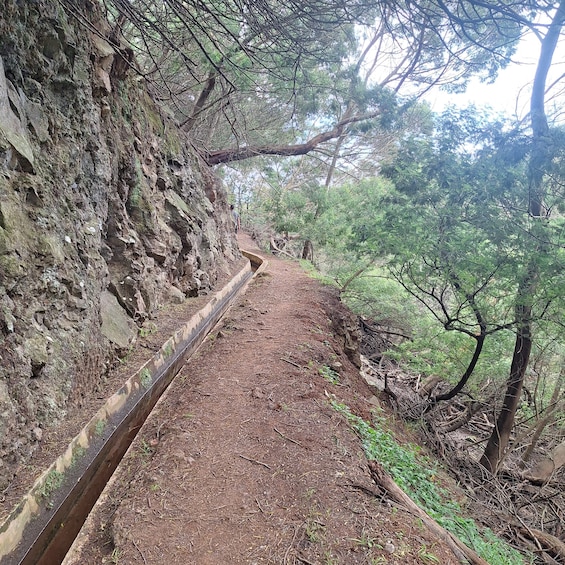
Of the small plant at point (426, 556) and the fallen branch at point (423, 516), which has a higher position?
the small plant at point (426, 556)

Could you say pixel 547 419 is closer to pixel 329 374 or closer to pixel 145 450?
pixel 329 374

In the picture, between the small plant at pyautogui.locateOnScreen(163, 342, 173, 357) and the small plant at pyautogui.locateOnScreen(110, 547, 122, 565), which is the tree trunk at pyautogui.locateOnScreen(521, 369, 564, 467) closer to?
the small plant at pyautogui.locateOnScreen(163, 342, 173, 357)

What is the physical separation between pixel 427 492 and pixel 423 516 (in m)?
0.82

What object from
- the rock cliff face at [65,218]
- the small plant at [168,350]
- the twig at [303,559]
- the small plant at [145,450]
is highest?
the rock cliff face at [65,218]

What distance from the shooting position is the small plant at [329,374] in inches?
207

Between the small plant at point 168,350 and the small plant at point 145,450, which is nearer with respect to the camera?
the small plant at point 145,450

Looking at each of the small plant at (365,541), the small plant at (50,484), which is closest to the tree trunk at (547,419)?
the small plant at (365,541)

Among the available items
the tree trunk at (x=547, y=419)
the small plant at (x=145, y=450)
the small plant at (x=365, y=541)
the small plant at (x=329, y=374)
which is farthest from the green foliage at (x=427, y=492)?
the tree trunk at (x=547, y=419)

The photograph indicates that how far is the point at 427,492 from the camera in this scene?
3646 millimetres

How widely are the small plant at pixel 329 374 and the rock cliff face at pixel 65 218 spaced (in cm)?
288

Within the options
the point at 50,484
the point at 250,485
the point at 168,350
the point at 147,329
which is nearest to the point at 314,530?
the point at 250,485

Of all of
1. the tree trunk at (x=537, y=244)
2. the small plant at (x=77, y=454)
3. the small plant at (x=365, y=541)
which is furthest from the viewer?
the tree trunk at (x=537, y=244)

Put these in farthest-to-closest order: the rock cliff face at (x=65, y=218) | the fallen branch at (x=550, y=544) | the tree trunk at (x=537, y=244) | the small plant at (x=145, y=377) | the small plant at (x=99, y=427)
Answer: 1. the small plant at (x=145, y=377)
2. the tree trunk at (x=537, y=244)
3. the fallen branch at (x=550, y=544)
4. the small plant at (x=99, y=427)
5. the rock cliff face at (x=65, y=218)

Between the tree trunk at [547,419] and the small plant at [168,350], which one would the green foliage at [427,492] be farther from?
the tree trunk at [547,419]
